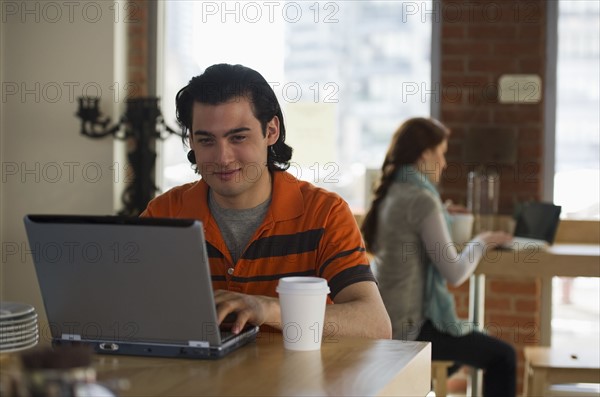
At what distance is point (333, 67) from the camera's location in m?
4.45

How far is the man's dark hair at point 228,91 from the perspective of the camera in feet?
6.93

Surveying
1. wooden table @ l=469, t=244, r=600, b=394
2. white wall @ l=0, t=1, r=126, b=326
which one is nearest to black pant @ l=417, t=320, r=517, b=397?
wooden table @ l=469, t=244, r=600, b=394

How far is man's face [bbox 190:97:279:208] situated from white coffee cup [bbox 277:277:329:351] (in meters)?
0.50

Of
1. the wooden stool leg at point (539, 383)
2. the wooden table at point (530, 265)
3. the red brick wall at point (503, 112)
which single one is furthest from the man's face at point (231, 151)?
the red brick wall at point (503, 112)

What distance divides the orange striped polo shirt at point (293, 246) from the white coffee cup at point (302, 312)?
362 mm

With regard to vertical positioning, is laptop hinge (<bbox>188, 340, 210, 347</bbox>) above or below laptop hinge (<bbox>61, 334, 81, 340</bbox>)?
above

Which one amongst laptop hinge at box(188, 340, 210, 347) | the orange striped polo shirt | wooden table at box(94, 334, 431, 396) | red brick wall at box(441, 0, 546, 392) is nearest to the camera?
wooden table at box(94, 334, 431, 396)

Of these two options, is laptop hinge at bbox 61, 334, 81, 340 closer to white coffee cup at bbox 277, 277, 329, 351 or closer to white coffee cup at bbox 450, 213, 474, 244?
white coffee cup at bbox 277, 277, 329, 351

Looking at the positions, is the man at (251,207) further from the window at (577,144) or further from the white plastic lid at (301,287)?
the window at (577,144)

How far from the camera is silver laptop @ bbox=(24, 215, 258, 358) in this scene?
147 centimetres

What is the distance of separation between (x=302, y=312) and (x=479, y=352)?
5.35 feet

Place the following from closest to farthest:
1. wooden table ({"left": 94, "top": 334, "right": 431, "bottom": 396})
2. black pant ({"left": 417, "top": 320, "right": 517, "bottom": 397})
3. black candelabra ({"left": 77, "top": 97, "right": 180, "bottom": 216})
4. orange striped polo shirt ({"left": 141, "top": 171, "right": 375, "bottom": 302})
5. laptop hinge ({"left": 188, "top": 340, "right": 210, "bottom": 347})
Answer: wooden table ({"left": 94, "top": 334, "right": 431, "bottom": 396}) < laptop hinge ({"left": 188, "top": 340, "right": 210, "bottom": 347}) < orange striped polo shirt ({"left": 141, "top": 171, "right": 375, "bottom": 302}) < black pant ({"left": 417, "top": 320, "right": 517, "bottom": 397}) < black candelabra ({"left": 77, "top": 97, "right": 180, "bottom": 216})

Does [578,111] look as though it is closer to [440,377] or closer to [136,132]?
[440,377]

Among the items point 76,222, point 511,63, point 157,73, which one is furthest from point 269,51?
point 76,222
